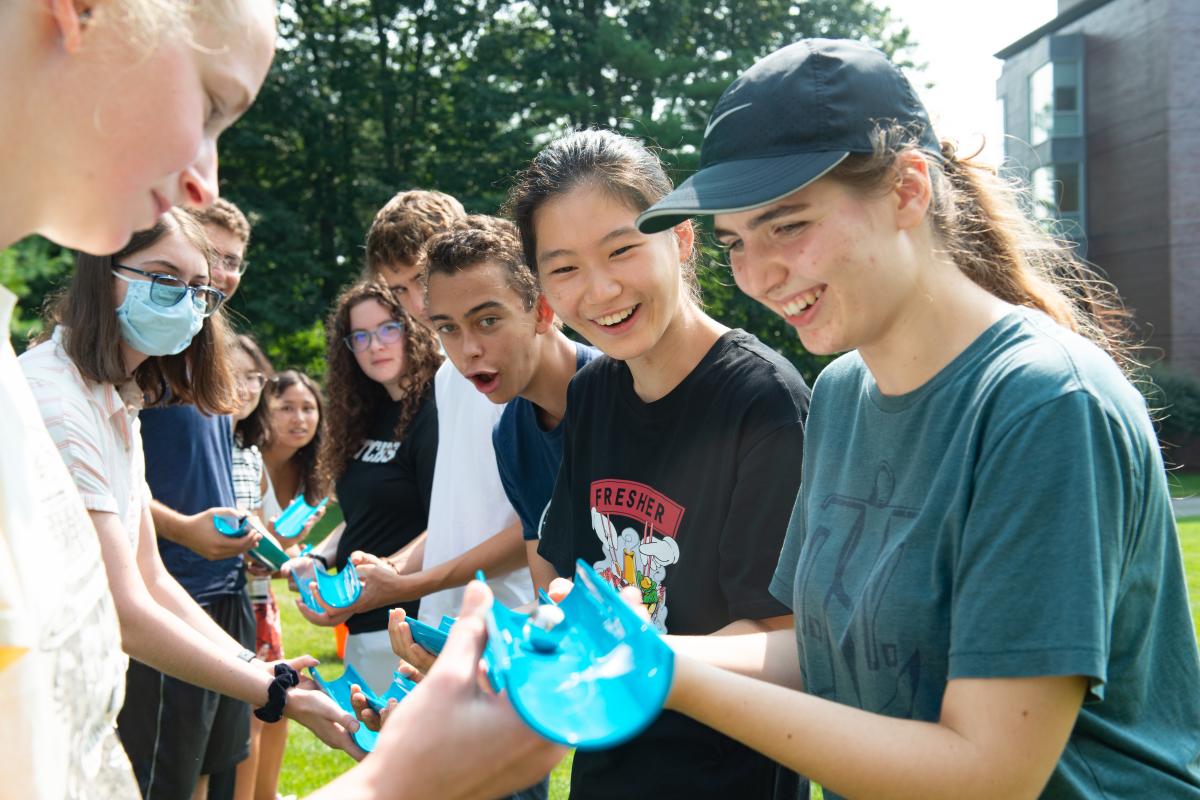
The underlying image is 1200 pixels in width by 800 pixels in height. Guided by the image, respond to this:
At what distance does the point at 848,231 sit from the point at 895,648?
2.22ft

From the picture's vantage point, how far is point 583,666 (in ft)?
4.47

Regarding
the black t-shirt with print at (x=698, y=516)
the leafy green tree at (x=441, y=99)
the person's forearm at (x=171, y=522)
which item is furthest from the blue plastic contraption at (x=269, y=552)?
the leafy green tree at (x=441, y=99)

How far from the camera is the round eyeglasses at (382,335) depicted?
4641 mm

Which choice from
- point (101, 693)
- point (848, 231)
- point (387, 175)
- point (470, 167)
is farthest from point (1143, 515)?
point (387, 175)

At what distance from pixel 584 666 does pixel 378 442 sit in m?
3.31

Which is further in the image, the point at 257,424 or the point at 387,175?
the point at 387,175

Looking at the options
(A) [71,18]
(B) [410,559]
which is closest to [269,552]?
(B) [410,559]

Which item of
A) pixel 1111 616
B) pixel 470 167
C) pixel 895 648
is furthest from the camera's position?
pixel 470 167

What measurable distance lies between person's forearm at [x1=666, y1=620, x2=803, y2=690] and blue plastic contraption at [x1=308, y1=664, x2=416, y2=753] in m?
1.02

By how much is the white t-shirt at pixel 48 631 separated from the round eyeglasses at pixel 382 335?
129 inches

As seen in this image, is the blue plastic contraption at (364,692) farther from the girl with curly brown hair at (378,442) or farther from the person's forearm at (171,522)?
the person's forearm at (171,522)

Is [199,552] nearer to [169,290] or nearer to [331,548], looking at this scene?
[331,548]

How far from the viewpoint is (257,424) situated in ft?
21.3

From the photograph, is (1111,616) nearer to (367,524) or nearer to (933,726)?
(933,726)
